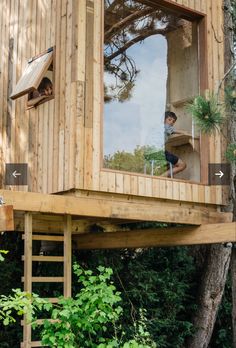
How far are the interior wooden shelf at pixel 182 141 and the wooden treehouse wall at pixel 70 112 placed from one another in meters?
0.15

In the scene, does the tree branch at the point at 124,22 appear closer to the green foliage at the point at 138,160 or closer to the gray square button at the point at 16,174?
the green foliage at the point at 138,160

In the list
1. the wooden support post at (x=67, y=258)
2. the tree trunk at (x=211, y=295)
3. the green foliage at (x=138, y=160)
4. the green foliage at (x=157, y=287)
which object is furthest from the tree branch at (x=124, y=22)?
the tree trunk at (x=211, y=295)

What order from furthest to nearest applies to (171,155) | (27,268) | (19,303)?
(171,155) < (27,268) < (19,303)

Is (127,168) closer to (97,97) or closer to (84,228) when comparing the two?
(97,97)

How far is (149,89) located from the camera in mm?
6367

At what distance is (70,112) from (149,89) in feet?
3.47

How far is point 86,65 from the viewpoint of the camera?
19.0 ft

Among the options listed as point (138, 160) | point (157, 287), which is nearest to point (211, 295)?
point (157, 287)

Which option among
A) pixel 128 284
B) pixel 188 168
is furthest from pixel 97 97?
pixel 128 284

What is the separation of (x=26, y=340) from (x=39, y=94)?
2461 millimetres

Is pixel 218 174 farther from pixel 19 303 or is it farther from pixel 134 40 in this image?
pixel 19 303

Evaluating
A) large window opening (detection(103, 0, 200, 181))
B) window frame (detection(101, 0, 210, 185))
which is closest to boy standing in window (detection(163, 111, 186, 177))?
large window opening (detection(103, 0, 200, 181))

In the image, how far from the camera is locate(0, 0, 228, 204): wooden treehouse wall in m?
5.72

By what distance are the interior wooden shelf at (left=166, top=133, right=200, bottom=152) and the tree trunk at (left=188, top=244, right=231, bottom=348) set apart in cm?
243
